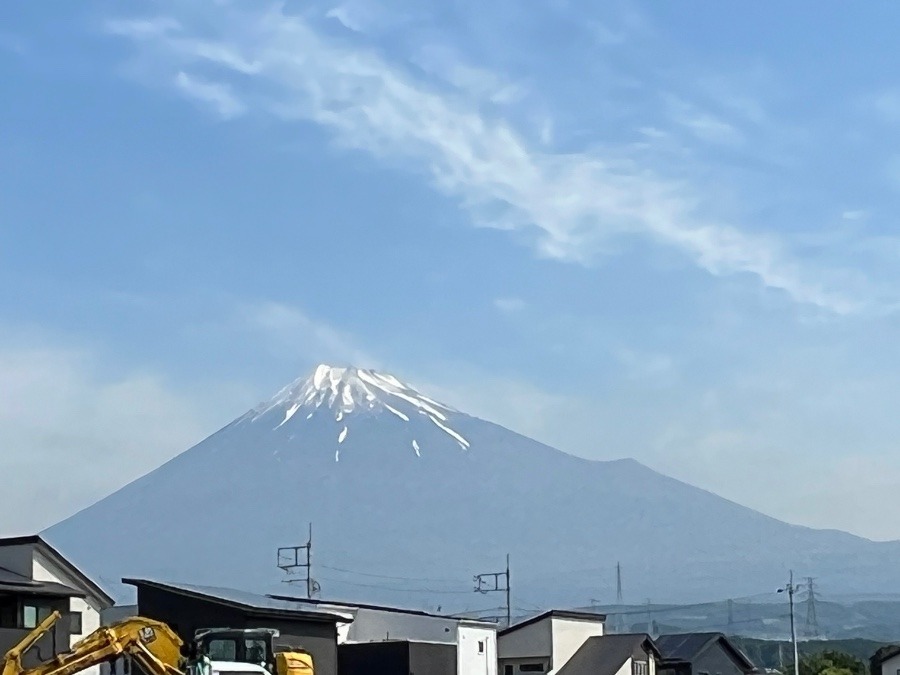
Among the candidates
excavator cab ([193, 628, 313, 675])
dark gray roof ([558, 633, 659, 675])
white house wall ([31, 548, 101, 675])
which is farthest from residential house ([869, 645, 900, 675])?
excavator cab ([193, 628, 313, 675])

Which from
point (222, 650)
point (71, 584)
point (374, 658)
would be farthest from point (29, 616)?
point (374, 658)

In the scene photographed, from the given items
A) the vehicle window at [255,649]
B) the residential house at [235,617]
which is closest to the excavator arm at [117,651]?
the vehicle window at [255,649]

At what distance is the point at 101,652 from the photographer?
105ft

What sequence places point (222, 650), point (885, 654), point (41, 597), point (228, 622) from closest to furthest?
point (222, 650), point (41, 597), point (228, 622), point (885, 654)

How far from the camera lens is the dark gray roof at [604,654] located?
58969 mm

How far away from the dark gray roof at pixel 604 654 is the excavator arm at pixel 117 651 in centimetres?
2826

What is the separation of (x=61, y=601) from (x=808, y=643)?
137 meters

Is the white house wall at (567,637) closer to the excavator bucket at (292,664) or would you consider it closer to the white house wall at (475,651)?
the white house wall at (475,651)

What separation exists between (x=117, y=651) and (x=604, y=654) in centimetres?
3091

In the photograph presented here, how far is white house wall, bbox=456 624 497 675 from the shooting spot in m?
53.1

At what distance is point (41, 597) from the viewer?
4122 centimetres

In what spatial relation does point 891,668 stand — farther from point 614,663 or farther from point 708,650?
point 614,663

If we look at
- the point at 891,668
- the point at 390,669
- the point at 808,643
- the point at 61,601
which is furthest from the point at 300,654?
the point at 808,643

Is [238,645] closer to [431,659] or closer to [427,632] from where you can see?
[431,659]
